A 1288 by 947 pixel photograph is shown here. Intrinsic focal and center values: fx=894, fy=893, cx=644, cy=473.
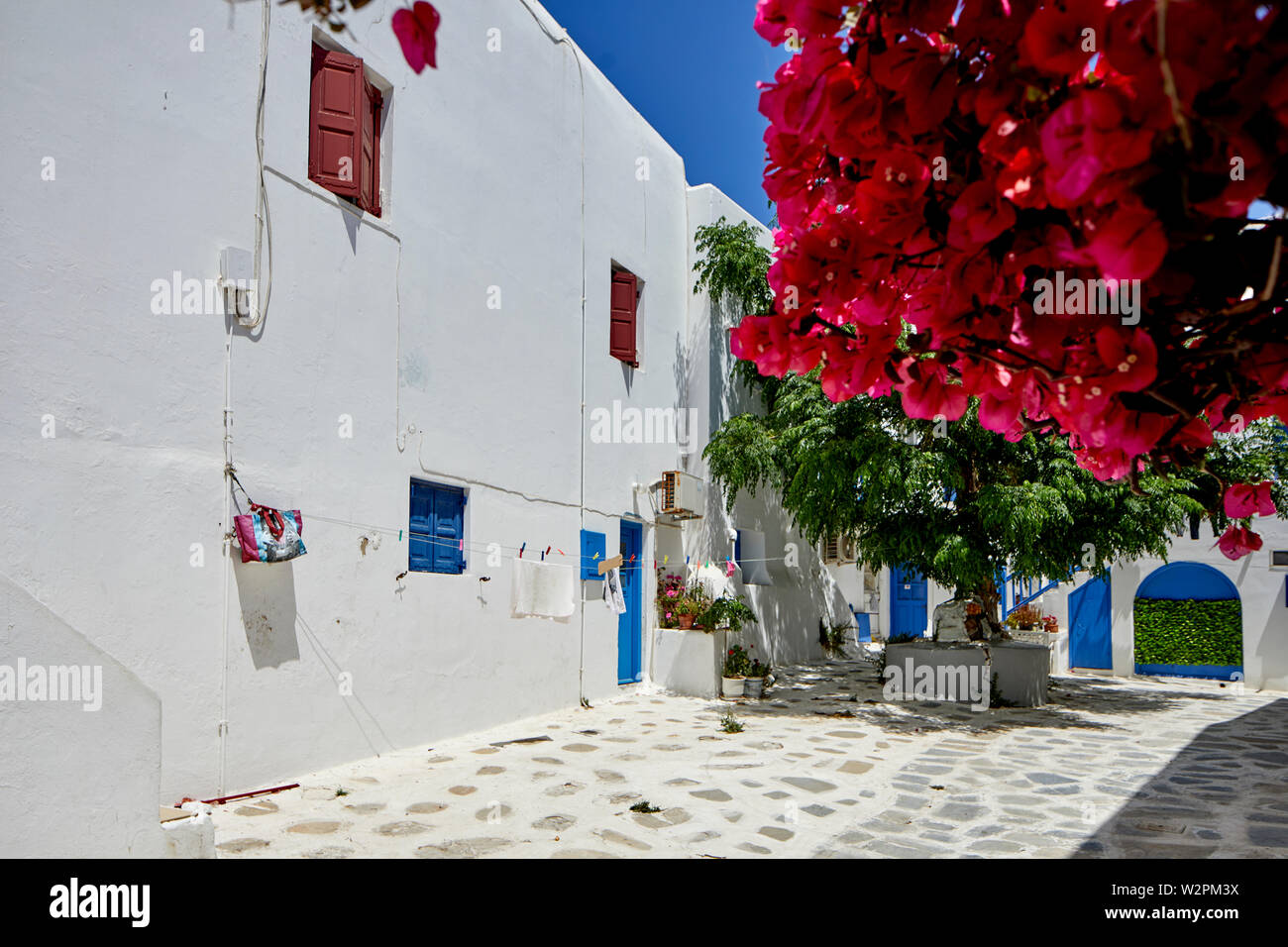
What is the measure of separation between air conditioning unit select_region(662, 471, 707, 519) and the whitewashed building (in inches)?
43.6

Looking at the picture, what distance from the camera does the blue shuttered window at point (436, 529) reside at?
8.31 m

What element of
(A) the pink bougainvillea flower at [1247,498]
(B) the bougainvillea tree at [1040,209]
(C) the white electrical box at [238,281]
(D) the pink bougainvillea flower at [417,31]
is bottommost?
(A) the pink bougainvillea flower at [1247,498]

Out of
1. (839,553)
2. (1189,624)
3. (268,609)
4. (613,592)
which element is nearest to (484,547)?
(613,592)

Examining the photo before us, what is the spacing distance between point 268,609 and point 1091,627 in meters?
15.9

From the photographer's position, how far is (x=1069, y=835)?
588cm

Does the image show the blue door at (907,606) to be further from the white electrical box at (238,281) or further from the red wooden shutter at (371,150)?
the white electrical box at (238,281)

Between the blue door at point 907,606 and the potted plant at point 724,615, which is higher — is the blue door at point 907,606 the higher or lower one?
the lower one

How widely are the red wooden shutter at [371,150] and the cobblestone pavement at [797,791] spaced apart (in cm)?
486

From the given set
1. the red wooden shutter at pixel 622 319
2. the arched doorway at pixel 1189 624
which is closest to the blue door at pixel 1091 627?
the arched doorway at pixel 1189 624

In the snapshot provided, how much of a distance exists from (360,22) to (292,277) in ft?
8.76

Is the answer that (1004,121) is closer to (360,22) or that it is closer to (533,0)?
(360,22)

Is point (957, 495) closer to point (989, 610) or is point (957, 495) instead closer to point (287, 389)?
point (989, 610)

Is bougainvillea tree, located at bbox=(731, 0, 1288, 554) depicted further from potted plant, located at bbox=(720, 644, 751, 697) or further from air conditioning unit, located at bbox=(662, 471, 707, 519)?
air conditioning unit, located at bbox=(662, 471, 707, 519)

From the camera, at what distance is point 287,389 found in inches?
272
